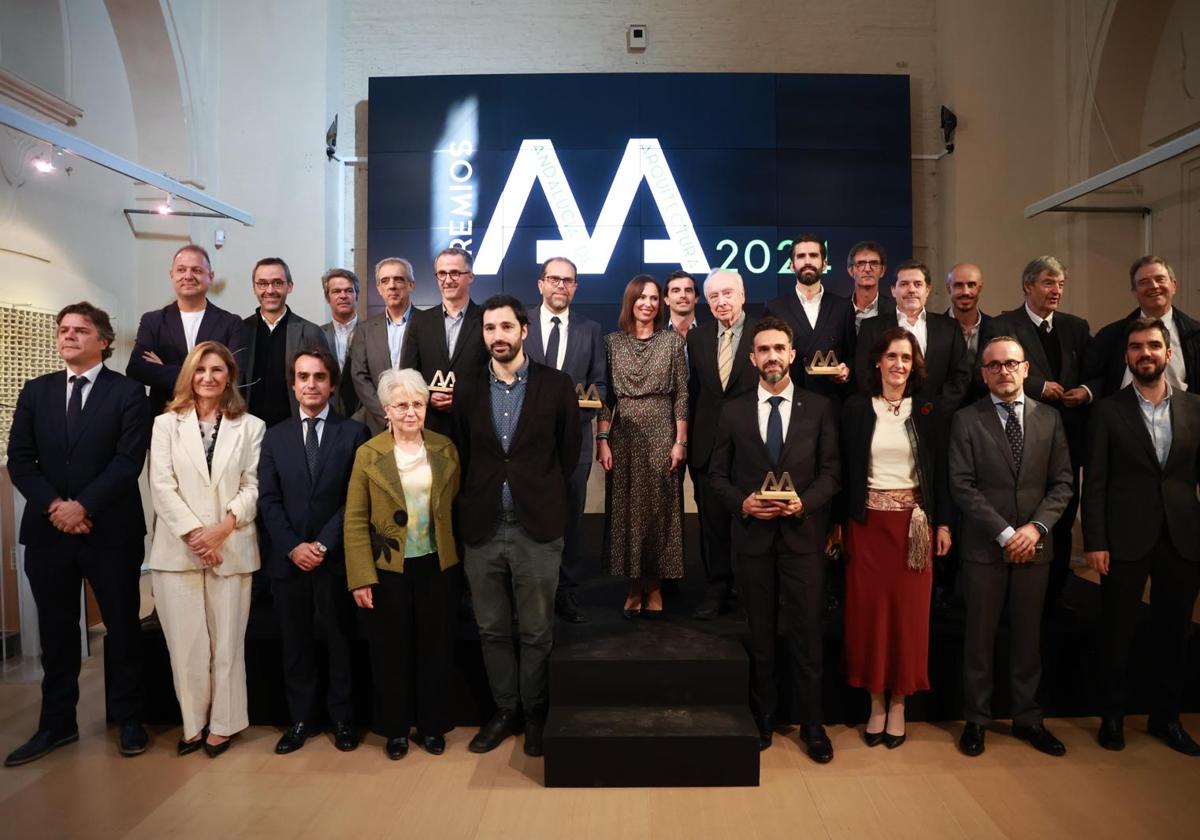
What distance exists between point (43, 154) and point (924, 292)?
5.16 meters

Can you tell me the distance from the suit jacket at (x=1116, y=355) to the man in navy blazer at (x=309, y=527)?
3.57m

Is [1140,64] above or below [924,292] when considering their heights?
above

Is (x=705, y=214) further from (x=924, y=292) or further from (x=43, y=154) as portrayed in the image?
(x=43, y=154)

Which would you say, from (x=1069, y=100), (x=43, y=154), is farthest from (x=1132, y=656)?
(x=43, y=154)

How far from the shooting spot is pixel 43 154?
197 inches

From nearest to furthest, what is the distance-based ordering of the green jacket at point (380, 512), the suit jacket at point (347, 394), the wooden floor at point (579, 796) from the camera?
the wooden floor at point (579, 796), the green jacket at point (380, 512), the suit jacket at point (347, 394)

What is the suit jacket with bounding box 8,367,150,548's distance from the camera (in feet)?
→ 11.5

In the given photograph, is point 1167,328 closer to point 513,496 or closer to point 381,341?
point 513,496

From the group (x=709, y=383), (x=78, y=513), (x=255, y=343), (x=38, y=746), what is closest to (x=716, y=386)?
(x=709, y=383)

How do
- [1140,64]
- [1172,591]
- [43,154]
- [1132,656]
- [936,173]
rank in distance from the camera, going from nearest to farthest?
[1172,591] → [1132,656] → [43,154] → [1140,64] → [936,173]

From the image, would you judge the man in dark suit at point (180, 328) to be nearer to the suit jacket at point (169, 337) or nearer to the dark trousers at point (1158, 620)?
the suit jacket at point (169, 337)

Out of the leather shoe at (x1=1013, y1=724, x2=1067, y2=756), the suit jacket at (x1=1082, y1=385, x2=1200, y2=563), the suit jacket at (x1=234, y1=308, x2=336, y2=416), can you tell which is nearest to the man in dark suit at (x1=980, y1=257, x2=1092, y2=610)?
the suit jacket at (x1=1082, y1=385, x2=1200, y2=563)

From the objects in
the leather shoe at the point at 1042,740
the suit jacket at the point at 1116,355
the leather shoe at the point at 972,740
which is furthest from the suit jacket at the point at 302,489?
the suit jacket at the point at 1116,355

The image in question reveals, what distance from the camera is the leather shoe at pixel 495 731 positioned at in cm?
354
